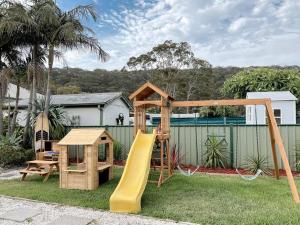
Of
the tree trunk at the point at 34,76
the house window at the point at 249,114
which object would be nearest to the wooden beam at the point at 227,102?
the tree trunk at the point at 34,76

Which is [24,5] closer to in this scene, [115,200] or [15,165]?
[15,165]

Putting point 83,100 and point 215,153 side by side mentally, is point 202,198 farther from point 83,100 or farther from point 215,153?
point 83,100

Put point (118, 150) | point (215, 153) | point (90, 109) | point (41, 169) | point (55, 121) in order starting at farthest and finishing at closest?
point (90, 109), point (55, 121), point (118, 150), point (215, 153), point (41, 169)

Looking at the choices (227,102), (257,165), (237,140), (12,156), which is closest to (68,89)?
(12,156)

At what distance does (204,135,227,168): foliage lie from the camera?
9484 millimetres

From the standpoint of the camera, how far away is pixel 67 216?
497cm

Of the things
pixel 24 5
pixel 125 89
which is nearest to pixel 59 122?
pixel 24 5

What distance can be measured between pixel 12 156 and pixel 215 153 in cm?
697

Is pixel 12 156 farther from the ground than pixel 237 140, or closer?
closer

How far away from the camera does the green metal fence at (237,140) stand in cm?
898

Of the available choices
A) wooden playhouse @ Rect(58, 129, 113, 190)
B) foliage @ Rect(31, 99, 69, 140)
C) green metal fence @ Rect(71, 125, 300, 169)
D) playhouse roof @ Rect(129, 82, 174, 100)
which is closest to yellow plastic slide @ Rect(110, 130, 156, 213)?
wooden playhouse @ Rect(58, 129, 113, 190)

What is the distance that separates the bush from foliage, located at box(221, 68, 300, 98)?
24024mm

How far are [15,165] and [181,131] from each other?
6.09m

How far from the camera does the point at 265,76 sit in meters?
29.4
